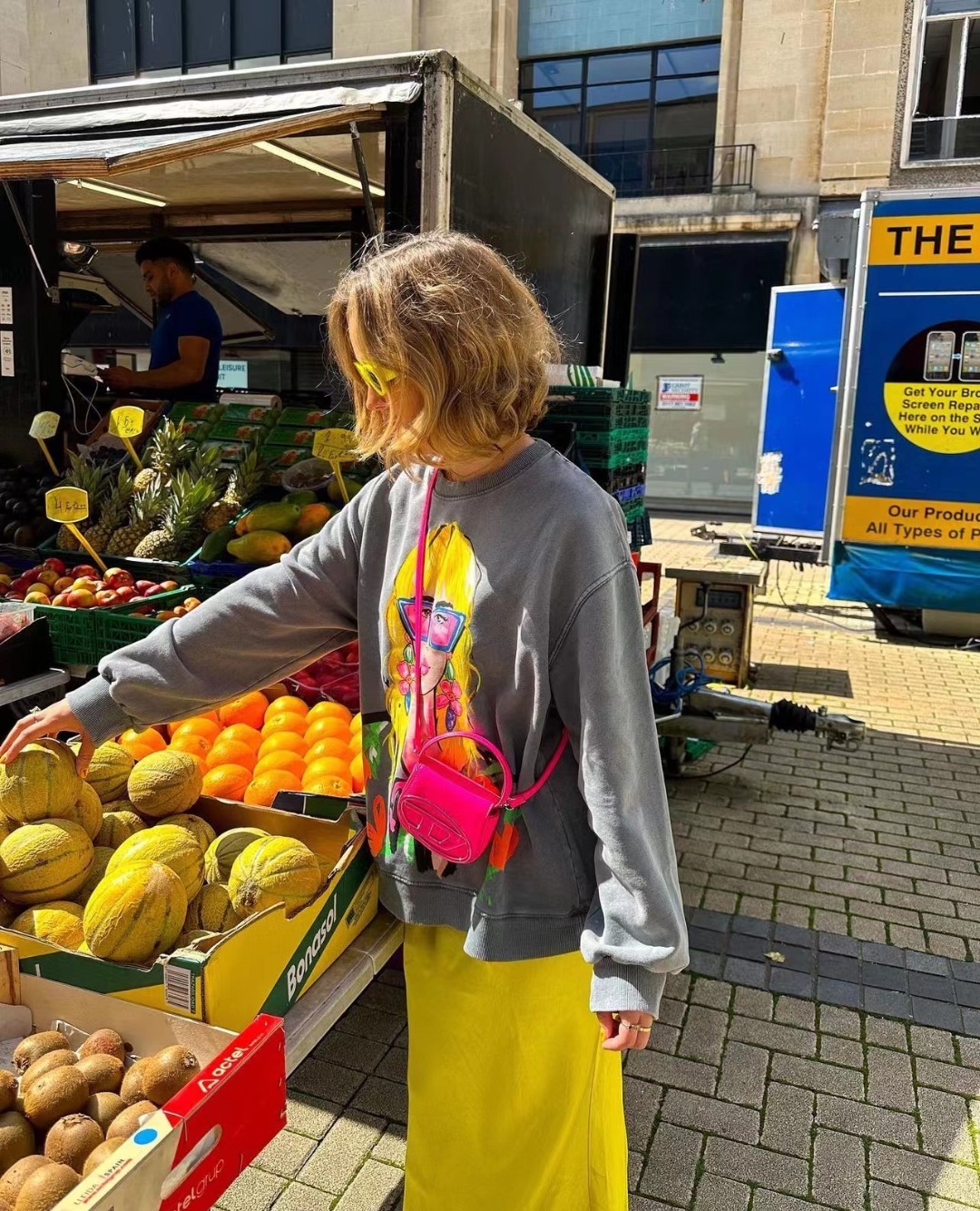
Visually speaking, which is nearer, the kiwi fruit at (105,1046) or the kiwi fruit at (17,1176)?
the kiwi fruit at (17,1176)

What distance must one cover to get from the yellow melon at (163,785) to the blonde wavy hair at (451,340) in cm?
112

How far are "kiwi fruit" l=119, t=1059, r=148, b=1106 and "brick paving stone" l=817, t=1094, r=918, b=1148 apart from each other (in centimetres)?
226

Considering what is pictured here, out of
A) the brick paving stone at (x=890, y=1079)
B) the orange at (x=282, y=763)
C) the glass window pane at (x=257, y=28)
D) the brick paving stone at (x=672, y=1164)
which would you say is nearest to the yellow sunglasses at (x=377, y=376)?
the orange at (x=282, y=763)

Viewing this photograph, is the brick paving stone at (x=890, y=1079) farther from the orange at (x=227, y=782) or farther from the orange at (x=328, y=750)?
the orange at (x=227, y=782)

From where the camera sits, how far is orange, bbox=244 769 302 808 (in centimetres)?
274

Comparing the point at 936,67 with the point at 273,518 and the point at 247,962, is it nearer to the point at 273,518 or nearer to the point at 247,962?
the point at 273,518

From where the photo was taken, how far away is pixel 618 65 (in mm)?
18406

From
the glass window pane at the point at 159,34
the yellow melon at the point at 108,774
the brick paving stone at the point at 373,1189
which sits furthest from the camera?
the glass window pane at the point at 159,34

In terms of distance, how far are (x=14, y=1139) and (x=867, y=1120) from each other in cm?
255

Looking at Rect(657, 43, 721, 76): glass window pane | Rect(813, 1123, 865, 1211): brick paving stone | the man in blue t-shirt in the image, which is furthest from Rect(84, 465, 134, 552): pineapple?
Rect(657, 43, 721, 76): glass window pane

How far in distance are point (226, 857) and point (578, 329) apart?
203 inches

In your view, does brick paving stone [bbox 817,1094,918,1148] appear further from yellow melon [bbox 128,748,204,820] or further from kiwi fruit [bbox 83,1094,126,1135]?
kiwi fruit [bbox 83,1094,126,1135]

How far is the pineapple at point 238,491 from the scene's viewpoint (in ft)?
14.6

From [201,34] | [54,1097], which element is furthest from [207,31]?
[54,1097]
